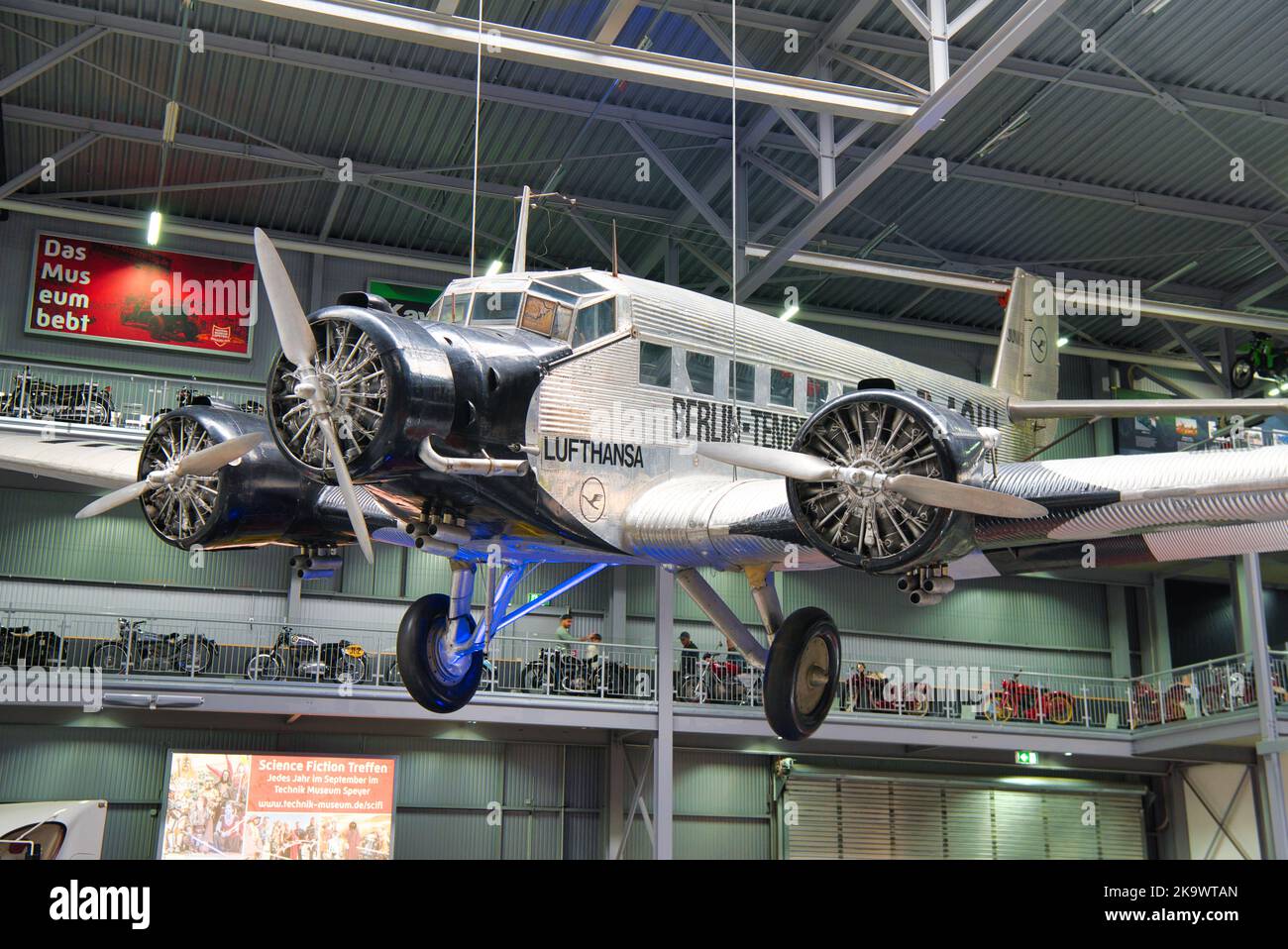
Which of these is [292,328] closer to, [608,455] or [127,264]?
[608,455]

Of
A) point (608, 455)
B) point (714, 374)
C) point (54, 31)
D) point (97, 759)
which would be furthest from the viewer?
point (97, 759)

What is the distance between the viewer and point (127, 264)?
28.6 metres

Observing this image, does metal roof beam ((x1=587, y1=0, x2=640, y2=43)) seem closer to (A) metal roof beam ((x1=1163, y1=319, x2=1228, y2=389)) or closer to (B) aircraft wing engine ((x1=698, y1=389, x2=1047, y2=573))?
(B) aircraft wing engine ((x1=698, y1=389, x2=1047, y2=573))

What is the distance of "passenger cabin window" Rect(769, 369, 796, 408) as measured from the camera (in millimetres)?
13805

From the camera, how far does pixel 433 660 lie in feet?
40.8

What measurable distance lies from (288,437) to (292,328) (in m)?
0.98

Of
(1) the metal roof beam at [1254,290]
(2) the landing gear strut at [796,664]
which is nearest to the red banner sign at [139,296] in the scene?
(2) the landing gear strut at [796,664]

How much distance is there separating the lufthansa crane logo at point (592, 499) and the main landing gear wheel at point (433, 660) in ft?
5.55

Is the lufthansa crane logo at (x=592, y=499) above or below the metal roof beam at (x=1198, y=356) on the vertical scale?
below

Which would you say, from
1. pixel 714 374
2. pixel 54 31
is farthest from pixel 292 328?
pixel 54 31

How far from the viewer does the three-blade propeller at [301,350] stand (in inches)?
398

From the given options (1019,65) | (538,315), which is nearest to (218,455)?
(538,315)

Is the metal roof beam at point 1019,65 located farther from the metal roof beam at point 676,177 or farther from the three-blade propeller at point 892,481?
the three-blade propeller at point 892,481
